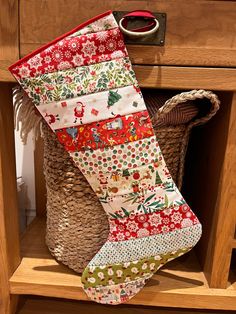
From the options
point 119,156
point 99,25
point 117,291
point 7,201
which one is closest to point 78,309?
Answer: point 117,291

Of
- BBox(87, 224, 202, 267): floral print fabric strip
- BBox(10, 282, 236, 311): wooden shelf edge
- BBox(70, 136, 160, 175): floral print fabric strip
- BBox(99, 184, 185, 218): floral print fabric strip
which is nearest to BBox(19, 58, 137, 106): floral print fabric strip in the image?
BBox(70, 136, 160, 175): floral print fabric strip

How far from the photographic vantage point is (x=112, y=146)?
2.33 ft

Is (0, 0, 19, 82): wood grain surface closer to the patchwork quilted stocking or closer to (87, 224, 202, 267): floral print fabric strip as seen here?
the patchwork quilted stocking

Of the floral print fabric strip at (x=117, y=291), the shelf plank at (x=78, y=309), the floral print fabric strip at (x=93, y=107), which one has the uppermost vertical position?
the floral print fabric strip at (x=93, y=107)

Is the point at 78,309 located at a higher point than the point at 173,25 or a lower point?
lower

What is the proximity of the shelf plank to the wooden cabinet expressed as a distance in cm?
10

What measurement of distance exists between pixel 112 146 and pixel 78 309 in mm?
533

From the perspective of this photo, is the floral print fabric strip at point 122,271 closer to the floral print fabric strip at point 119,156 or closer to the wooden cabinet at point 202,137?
the wooden cabinet at point 202,137

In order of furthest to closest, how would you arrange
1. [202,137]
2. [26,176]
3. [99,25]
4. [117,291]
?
[26,176] → [202,137] → [117,291] → [99,25]

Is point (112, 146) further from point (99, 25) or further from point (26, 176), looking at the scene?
point (26, 176)

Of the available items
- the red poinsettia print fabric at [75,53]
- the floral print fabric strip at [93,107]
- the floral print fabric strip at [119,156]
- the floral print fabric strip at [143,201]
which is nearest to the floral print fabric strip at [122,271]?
the floral print fabric strip at [143,201]

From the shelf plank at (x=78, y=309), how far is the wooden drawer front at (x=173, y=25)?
2.19 feet

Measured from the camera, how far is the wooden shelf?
806 millimetres

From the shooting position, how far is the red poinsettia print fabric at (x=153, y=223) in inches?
29.7
